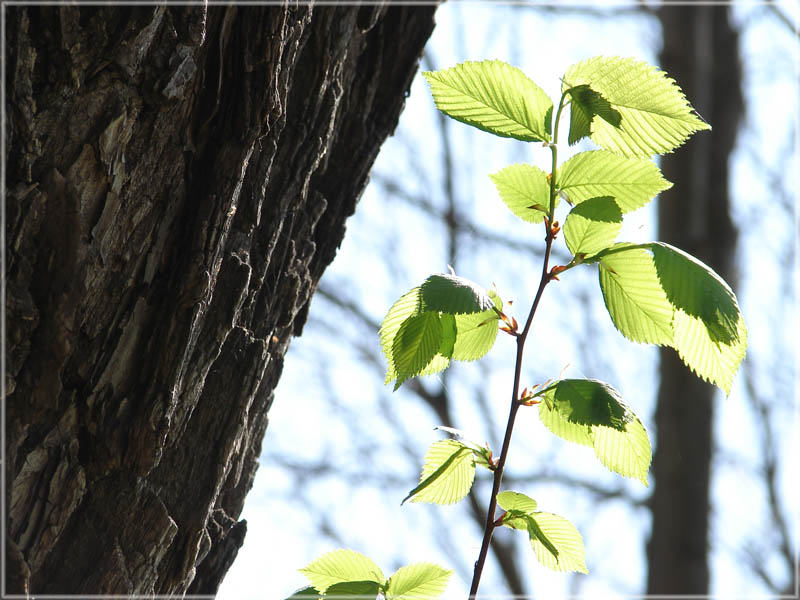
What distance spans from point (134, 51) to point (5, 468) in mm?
367

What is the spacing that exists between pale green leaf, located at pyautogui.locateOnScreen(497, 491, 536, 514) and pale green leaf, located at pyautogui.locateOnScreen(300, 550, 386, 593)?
0.45 feet

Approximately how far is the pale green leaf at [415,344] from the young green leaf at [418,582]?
196 millimetres

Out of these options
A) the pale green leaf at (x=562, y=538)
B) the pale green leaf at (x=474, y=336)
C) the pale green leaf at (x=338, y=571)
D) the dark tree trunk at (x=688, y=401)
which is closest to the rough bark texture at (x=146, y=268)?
the pale green leaf at (x=338, y=571)

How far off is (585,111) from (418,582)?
459mm

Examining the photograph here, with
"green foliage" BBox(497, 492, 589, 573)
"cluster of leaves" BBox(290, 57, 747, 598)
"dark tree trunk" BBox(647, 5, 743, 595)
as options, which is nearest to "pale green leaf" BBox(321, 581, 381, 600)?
"cluster of leaves" BBox(290, 57, 747, 598)

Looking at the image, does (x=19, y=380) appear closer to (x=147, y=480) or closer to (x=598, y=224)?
(x=147, y=480)

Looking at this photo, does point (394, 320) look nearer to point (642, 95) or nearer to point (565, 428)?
point (565, 428)

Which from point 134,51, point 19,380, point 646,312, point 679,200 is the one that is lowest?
point 19,380

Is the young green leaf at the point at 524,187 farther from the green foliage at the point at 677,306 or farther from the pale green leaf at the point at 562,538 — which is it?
the pale green leaf at the point at 562,538

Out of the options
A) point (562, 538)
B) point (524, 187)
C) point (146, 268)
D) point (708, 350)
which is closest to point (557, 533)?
point (562, 538)

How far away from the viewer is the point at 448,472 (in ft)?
2.15

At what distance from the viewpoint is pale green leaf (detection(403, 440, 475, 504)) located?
0.65 m

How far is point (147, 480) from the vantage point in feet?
2.22

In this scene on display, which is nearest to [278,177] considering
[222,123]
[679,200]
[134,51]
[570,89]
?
[222,123]
